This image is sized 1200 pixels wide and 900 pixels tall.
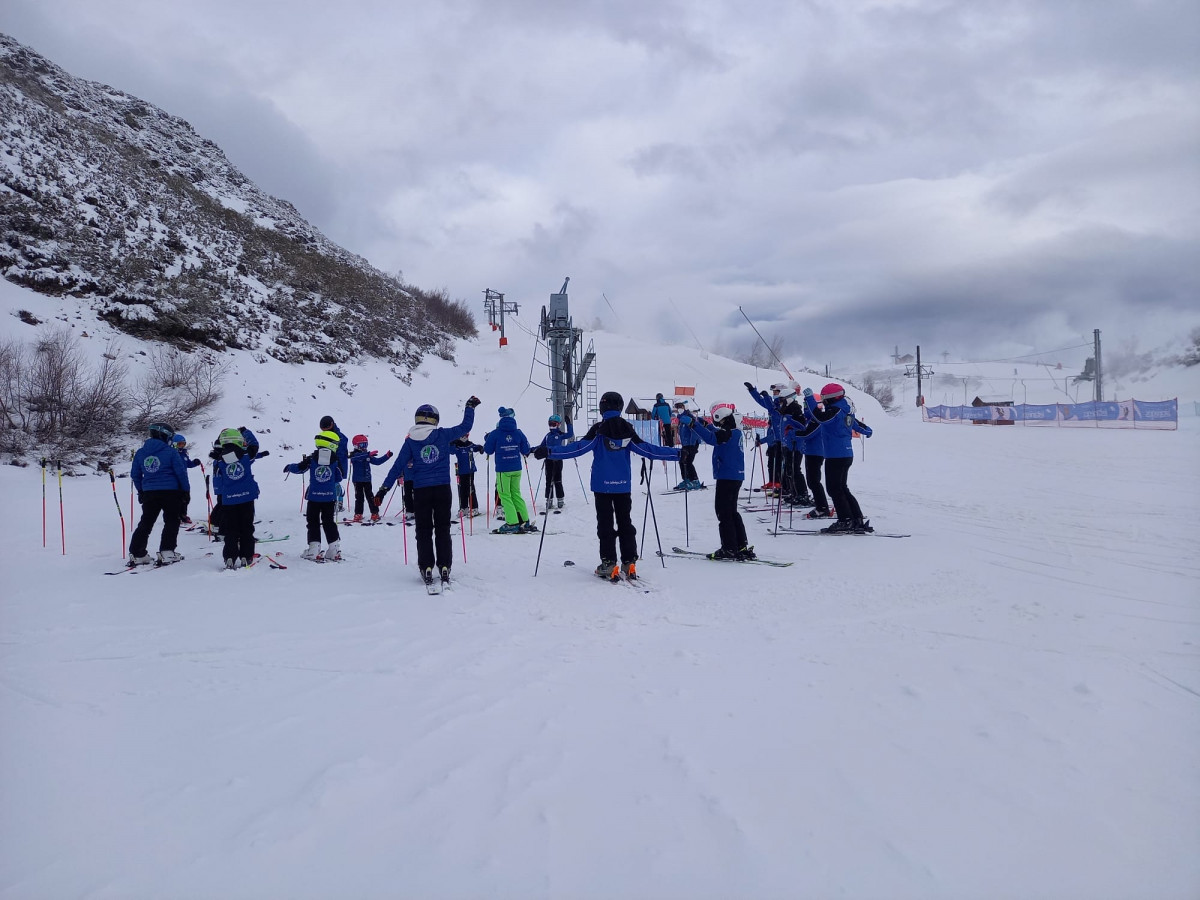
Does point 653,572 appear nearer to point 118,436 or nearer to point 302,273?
point 118,436

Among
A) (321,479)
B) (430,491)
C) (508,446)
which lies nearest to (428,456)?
(430,491)

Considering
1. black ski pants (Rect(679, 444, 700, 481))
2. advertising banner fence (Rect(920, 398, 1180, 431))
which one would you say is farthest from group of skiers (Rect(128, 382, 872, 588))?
advertising banner fence (Rect(920, 398, 1180, 431))

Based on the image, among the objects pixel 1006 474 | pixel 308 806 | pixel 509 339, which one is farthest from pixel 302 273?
pixel 308 806

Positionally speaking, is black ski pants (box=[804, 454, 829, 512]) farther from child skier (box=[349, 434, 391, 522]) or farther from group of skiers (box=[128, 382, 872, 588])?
child skier (box=[349, 434, 391, 522])

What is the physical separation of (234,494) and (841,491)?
8.50m

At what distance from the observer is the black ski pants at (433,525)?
23.0 feet

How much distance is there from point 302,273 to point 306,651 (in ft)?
110

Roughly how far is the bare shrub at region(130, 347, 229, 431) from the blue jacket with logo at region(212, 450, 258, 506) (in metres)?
13.5

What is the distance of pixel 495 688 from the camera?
4.06m

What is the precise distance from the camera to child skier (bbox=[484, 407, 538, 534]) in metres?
10.5

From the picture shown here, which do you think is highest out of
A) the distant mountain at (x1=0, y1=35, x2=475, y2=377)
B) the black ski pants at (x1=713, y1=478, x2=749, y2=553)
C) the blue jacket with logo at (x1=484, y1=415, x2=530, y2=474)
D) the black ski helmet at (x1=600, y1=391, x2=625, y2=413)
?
the distant mountain at (x1=0, y1=35, x2=475, y2=377)

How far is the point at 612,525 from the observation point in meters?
7.05

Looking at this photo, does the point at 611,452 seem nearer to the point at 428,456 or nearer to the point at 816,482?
the point at 428,456

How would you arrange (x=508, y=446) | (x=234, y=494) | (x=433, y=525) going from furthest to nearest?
(x=508, y=446) < (x=234, y=494) < (x=433, y=525)
